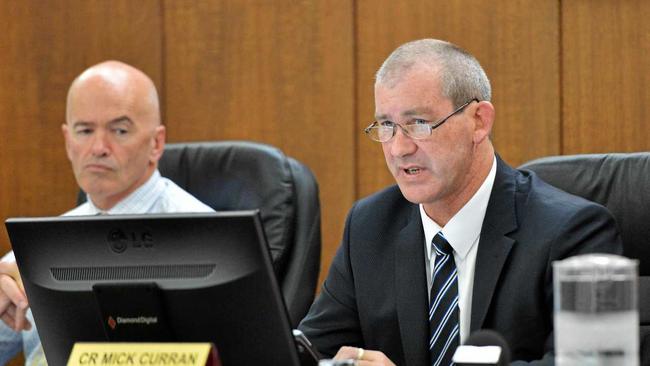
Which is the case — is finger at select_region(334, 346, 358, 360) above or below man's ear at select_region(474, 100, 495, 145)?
below

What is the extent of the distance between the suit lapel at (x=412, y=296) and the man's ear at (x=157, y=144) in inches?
48.2

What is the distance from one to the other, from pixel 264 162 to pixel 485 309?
1060 mm

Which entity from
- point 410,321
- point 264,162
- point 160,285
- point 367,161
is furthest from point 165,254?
point 367,161

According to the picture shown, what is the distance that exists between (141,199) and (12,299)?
98 centimetres

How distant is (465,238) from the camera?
2.41m

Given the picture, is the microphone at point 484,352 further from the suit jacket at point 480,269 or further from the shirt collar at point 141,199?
the shirt collar at point 141,199

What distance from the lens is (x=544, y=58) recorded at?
3934 mm

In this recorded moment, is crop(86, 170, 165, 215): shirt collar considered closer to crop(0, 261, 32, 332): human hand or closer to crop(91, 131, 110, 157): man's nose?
crop(91, 131, 110, 157): man's nose

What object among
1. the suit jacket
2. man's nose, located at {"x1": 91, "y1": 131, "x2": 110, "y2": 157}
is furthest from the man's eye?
the suit jacket

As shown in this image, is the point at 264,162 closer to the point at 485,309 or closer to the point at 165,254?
the point at 485,309

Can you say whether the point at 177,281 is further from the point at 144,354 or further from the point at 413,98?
the point at 413,98

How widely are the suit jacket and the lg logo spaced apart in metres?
0.81

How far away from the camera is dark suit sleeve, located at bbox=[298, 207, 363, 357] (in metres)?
2.49

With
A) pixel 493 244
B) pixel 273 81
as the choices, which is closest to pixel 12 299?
pixel 493 244
